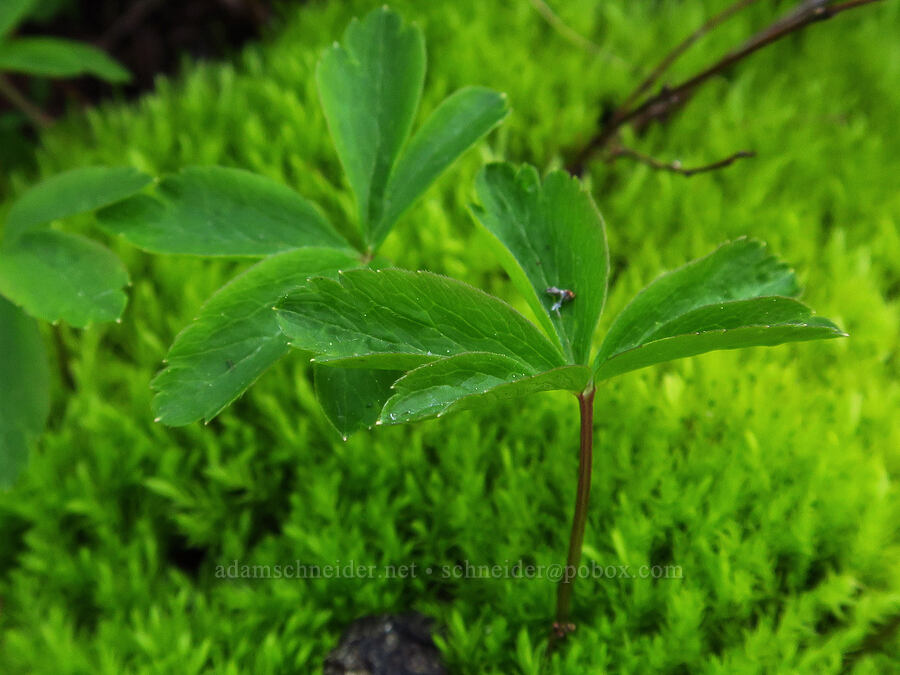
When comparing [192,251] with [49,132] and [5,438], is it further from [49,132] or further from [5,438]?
[49,132]

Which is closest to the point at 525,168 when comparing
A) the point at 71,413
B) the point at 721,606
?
the point at 721,606

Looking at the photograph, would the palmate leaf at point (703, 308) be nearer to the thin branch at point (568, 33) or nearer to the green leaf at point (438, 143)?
the green leaf at point (438, 143)

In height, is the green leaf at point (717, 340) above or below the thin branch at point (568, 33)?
below

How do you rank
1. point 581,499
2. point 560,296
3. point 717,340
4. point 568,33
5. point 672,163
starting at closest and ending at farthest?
point 717,340 < point 581,499 < point 560,296 < point 672,163 < point 568,33

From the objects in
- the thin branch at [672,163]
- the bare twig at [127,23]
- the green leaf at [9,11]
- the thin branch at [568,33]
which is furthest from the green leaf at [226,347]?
the bare twig at [127,23]

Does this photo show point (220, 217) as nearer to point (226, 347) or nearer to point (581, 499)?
point (226, 347)

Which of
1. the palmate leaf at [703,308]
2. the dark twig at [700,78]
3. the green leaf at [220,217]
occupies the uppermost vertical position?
the dark twig at [700,78]

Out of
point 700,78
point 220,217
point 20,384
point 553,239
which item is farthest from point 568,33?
point 20,384

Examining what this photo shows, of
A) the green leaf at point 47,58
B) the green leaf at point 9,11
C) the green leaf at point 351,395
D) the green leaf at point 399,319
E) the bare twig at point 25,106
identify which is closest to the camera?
the green leaf at point 399,319
